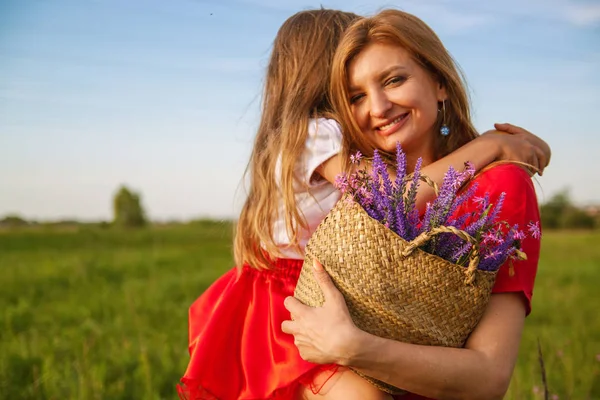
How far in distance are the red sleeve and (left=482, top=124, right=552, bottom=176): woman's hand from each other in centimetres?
11

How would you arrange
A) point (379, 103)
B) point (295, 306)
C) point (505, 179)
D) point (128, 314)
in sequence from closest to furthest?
point (295, 306)
point (505, 179)
point (379, 103)
point (128, 314)

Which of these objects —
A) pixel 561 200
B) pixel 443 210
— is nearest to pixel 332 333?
pixel 443 210

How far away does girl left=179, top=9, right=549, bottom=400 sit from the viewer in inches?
98.3

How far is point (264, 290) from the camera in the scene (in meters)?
2.75

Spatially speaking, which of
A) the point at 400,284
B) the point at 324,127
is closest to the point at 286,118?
the point at 324,127

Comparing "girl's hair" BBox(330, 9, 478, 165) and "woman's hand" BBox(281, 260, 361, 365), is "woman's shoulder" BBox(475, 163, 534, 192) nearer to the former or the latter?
"girl's hair" BBox(330, 9, 478, 165)

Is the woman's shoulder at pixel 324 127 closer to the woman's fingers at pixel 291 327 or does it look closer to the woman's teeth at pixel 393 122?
the woman's teeth at pixel 393 122

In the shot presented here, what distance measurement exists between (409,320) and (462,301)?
184 millimetres

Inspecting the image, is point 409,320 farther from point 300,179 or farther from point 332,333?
point 300,179

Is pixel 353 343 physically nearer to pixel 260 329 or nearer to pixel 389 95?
pixel 260 329

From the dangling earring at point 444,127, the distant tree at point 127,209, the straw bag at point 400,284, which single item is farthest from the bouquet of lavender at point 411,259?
the distant tree at point 127,209

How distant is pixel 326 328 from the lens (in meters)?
2.01

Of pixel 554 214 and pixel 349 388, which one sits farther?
pixel 554 214

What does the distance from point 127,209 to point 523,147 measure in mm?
12798
